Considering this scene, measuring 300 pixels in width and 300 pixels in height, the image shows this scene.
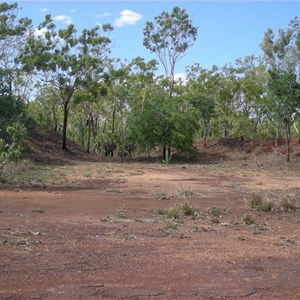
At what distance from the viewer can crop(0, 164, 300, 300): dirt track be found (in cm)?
599

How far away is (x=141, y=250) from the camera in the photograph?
8.11 metres

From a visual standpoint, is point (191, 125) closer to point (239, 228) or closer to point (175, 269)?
point (239, 228)

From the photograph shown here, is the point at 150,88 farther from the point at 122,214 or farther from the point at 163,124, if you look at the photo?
the point at 122,214

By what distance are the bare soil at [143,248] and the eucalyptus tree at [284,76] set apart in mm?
19658

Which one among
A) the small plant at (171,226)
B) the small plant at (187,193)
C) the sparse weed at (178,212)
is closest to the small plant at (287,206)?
the sparse weed at (178,212)

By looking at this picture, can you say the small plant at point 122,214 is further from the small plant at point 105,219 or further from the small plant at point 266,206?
the small plant at point 266,206

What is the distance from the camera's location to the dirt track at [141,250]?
5.99 metres

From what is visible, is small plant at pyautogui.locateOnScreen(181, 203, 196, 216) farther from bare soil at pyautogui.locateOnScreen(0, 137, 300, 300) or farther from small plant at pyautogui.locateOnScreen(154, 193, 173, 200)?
small plant at pyautogui.locateOnScreen(154, 193, 173, 200)

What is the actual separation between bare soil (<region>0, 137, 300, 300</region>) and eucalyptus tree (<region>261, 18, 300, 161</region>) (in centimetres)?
1966

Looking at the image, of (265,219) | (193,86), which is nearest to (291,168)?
(193,86)

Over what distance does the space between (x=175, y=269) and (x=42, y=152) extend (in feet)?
109

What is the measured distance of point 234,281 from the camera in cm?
638

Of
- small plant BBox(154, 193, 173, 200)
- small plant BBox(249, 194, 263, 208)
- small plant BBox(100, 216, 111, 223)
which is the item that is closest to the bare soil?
small plant BBox(100, 216, 111, 223)

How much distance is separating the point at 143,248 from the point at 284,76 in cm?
2835
